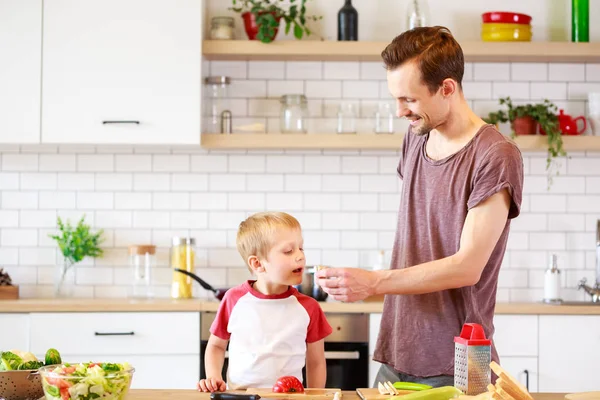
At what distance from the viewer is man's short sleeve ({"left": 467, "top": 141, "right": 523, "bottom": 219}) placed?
2303 millimetres

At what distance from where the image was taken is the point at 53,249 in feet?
15.6

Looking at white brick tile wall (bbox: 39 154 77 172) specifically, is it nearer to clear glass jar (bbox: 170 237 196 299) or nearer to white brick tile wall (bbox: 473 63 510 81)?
clear glass jar (bbox: 170 237 196 299)

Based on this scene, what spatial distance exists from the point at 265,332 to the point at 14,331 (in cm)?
200

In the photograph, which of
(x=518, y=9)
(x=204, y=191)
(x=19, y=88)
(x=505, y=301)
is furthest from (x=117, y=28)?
(x=505, y=301)

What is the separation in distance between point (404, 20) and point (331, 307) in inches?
64.6

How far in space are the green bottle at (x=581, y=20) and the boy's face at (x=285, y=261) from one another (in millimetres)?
2608

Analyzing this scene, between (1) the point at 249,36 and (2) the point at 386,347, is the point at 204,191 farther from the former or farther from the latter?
(2) the point at 386,347

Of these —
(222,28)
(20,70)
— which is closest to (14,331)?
(20,70)

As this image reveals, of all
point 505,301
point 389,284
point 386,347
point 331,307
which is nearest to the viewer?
point 389,284

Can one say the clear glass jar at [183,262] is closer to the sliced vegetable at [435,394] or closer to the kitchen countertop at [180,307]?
the kitchen countertop at [180,307]

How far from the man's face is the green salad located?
1074 mm

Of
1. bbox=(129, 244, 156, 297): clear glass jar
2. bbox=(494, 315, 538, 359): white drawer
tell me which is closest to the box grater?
bbox=(494, 315, 538, 359): white drawer

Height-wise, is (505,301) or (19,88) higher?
(19,88)

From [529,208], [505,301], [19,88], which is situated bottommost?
[505,301]
